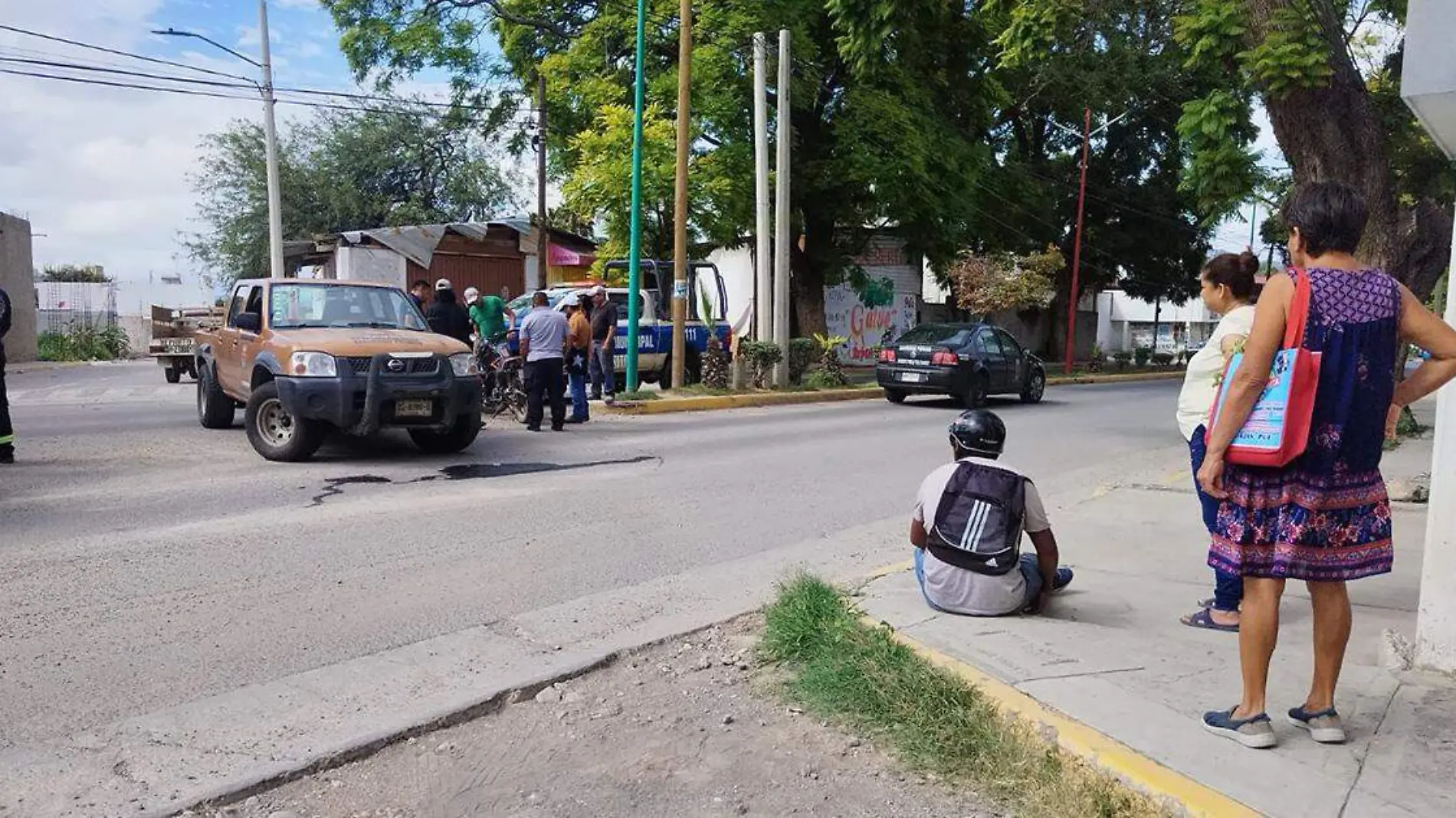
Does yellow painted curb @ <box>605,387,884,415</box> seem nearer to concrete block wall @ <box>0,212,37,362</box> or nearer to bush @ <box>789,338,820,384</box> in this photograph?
bush @ <box>789,338,820,384</box>

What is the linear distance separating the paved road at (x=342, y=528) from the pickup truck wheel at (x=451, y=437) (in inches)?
9.3

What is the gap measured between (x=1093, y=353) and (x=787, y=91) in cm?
2064

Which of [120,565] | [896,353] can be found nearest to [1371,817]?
[120,565]

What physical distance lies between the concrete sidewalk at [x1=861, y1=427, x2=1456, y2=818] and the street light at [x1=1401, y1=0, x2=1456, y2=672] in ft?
0.57

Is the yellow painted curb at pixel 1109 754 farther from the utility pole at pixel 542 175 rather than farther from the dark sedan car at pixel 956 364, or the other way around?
the utility pole at pixel 542 175

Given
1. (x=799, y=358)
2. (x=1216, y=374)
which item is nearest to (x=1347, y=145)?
(x=1216, y=374)

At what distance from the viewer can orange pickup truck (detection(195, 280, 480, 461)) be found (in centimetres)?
917

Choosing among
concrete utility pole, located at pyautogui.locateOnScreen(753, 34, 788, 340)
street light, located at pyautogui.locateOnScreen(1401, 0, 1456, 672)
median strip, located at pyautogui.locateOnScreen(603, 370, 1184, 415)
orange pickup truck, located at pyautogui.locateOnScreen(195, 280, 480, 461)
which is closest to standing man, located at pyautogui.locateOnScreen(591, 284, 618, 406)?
median strip, located at pyautogui.locateOnScreen(603, 370, 1184, 415)

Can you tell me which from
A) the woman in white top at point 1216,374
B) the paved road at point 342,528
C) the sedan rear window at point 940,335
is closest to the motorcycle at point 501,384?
the paved road at point 342,528

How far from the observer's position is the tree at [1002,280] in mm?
29156

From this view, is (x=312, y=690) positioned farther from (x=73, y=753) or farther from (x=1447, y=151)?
(x=1447, y=151)

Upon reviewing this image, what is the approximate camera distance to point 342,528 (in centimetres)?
→ 707

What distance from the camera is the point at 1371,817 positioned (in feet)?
9.93

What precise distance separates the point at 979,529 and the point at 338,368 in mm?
6401
